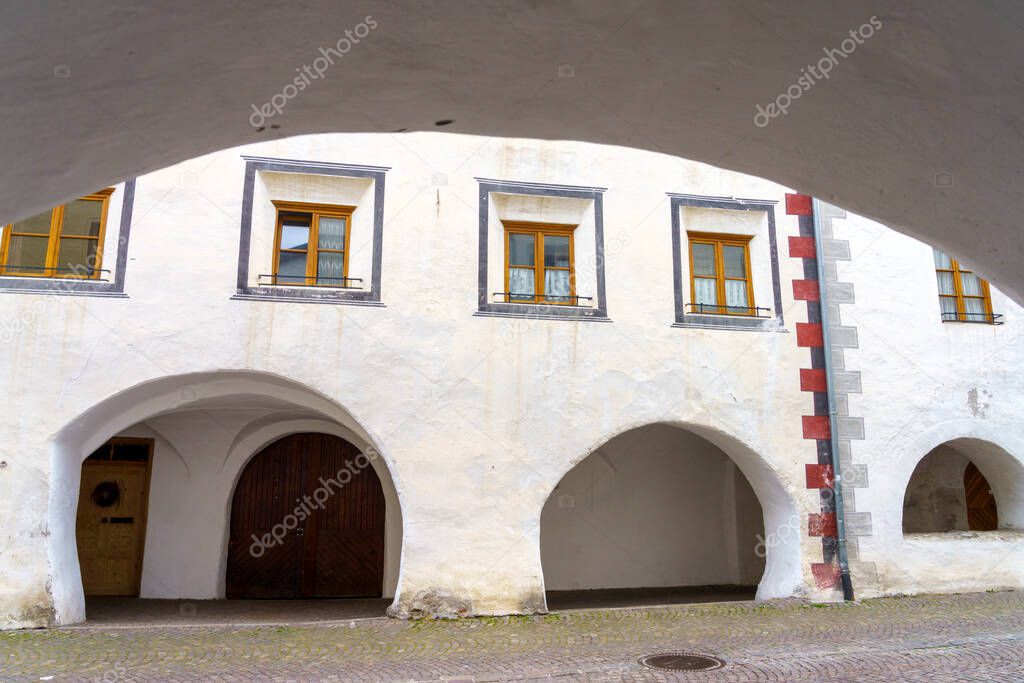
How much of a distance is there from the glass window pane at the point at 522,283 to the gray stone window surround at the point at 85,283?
4.15m

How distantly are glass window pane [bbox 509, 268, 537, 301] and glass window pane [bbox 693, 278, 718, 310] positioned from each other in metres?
2.02

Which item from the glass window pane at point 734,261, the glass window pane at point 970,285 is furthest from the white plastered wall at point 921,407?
the glass window pane at point 734,261

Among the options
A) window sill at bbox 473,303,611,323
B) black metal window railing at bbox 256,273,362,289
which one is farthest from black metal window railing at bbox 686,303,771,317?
black metal window railing at bbox 256,273,362,289

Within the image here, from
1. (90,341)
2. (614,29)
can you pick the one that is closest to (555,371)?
(90,341)

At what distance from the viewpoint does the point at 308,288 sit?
844 centimetres

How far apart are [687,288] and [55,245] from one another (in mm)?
7023

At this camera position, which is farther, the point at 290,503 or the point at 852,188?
the point at 290,503

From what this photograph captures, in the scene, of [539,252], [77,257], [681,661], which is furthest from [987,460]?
[77,257]

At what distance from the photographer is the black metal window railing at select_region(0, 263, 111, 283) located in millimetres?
7934

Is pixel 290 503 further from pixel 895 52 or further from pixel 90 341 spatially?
pixel 895 52

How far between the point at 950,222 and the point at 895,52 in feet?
2.82

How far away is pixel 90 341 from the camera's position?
7867 mm

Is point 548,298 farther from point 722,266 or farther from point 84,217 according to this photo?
point 84,217

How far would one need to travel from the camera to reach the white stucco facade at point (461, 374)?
7910 mm
